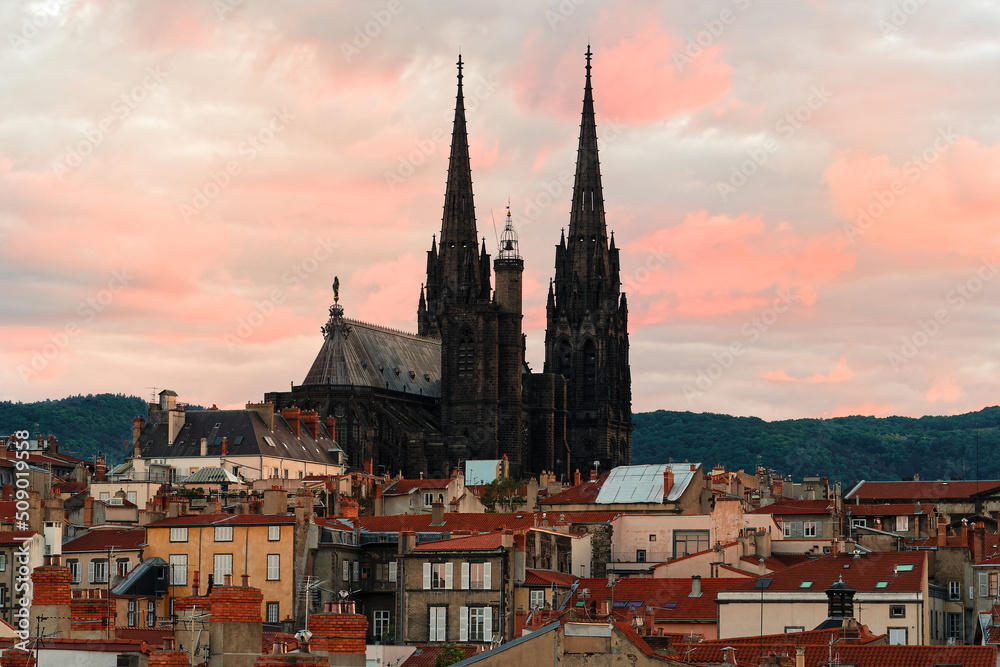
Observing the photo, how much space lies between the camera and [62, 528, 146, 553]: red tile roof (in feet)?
250

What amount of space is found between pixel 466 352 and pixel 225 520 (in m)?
91.4

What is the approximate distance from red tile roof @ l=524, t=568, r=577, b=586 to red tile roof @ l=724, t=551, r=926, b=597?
5.80 meters

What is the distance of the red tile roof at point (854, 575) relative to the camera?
6153 cm

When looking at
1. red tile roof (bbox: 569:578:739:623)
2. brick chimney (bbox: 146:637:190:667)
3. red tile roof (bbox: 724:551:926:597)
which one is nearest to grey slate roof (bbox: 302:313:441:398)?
red tile roof (bbox: 569:578:739:623)

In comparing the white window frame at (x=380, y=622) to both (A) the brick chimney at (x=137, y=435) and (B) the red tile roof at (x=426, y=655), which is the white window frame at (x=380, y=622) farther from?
(A) the brick chimney at (x=137, y=435)

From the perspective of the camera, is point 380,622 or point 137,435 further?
point 137,435

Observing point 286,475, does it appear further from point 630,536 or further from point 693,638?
point 693,638

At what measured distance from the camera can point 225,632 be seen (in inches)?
1093

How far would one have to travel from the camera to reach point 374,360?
167000 millimetres

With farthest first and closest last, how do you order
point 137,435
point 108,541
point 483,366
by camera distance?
point 483,366, point 137,435, point 108,541

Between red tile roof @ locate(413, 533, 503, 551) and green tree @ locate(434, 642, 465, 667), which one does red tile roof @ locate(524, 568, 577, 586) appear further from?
green tree @ locate(434, 642, 465, 667)

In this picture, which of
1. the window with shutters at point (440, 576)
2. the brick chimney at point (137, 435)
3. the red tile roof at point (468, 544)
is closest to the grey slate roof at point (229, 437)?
the brick chimney at point (137, 435)

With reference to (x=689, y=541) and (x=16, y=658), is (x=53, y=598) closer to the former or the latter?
(x=16, y=658)

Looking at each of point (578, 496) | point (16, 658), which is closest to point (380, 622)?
point (578, 496)
